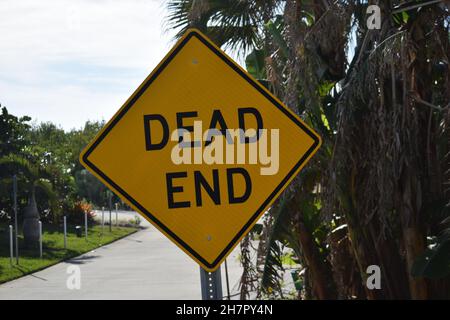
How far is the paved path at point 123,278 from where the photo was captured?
1755cm

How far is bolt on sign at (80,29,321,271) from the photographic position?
14.6ft

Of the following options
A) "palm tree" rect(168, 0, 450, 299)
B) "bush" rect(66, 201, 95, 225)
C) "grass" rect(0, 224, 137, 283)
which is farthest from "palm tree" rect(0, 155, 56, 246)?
"palm tree" rect(168, 0, 450, 299)

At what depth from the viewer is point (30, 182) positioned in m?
29.6

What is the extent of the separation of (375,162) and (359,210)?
1.07 meters

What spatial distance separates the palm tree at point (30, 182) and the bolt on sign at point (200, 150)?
25088mm

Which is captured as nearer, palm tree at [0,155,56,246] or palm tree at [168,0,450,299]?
palm tree at [168,0,450,299]

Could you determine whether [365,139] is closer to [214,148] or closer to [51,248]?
[214,148]

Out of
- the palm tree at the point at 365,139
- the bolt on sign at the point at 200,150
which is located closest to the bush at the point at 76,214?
the palm tree at the point at 365,139

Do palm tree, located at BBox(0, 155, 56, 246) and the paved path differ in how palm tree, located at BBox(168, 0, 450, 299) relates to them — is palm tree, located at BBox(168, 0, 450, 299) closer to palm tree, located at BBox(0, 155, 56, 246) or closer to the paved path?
the paved path

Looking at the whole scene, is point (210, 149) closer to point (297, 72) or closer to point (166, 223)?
point (166, 223)

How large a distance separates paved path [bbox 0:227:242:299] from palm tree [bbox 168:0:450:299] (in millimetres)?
5868

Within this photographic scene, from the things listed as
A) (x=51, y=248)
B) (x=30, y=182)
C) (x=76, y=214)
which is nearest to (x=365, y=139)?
(x=30, y=182)

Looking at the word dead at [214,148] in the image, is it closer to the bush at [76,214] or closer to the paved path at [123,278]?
the paved path at [123,278]

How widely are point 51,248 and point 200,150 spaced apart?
26.5 meters
